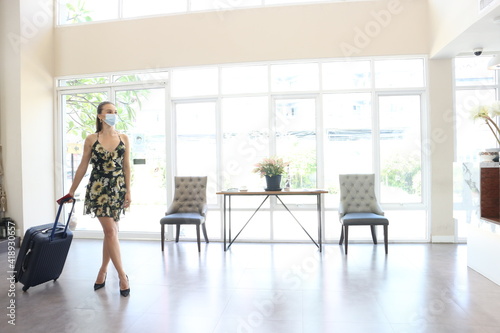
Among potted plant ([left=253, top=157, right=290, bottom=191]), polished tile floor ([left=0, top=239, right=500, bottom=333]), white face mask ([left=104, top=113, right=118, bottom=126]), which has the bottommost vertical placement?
polished tile floor ([left=0, top=239, right=500, bottom=333])

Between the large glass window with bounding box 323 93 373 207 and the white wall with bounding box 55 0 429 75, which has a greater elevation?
the white wall with bounding box 55 0 429 75

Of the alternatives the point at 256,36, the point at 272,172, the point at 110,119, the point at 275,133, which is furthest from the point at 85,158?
the point at 256,36

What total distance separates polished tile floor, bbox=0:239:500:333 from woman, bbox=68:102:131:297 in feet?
1.58

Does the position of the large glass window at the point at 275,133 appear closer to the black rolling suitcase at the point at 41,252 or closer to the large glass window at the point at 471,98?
the large glass window at the point at 471,98

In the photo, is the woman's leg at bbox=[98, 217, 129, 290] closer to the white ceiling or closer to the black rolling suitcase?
the black rolling suitcase

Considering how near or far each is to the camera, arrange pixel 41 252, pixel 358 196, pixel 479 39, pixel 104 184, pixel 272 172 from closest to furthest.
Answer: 1. pixel 104 184
2. pixel 41 252
3. pixel 479 39
4. pixel 272 172
5. pixel 358 196

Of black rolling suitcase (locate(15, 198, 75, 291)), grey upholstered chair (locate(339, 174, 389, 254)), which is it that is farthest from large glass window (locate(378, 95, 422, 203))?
black rolling suitcase (locate(15, 198, 75, 291))

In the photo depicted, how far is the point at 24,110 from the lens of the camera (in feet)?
17.7

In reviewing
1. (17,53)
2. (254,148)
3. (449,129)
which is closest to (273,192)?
(254,148)

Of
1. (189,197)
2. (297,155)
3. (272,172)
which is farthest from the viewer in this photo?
(297,155)

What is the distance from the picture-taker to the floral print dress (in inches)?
119

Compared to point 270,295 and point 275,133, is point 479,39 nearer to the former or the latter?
point 275,133

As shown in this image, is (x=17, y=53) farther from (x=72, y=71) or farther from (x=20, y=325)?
(x=20, y=325)

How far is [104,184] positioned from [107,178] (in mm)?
58
